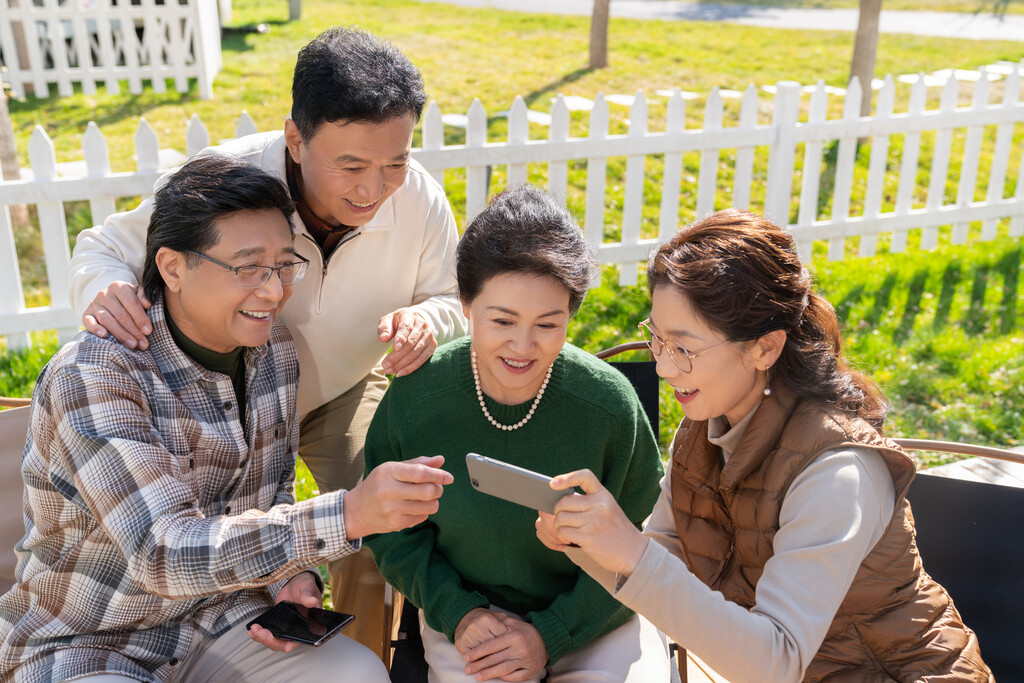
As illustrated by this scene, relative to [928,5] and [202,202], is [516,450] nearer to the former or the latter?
[202,202]

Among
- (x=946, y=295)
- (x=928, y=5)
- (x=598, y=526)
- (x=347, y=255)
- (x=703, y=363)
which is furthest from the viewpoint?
(x=928, y=5)

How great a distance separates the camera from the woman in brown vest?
1840 millimetres

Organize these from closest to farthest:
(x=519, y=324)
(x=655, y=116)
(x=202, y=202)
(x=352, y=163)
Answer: (x=202, y=202) < (x=519, y=324) < (x=352, y=163) < (x=655, y=116)

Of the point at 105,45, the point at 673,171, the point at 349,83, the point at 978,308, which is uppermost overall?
the point at 349,83

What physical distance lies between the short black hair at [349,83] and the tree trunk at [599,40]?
360 inches

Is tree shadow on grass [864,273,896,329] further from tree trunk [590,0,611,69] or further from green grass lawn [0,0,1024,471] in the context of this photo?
tree trunk [590,0,611,69]

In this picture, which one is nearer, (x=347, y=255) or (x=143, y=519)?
(x=143, y=519)

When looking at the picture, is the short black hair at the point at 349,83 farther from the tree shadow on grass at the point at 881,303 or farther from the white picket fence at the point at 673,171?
the tree shadow on grass at the point at 881,303

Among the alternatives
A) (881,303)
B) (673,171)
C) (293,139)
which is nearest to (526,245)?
(293,139)

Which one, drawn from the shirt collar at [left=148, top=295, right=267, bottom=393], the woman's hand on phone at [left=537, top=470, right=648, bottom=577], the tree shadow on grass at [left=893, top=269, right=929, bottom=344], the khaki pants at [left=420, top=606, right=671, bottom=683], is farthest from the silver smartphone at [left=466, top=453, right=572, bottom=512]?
the tree shadow on grass at [left=893, top=269, right=929, bottom=344]

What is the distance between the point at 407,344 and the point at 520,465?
48 centimetres

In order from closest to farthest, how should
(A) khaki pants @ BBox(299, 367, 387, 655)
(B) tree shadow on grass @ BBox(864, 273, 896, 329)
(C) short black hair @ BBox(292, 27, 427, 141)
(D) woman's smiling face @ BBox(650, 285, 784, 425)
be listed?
(D) woman's smiling face @ BBox(650, 285, 784, 425) → (C) short black hair @ BBox(292, 27, 427, 141) → (A) khaki pants @ BBox(299, 367, 387, 655) → (B) tree shadow on grass @ BBox(864, 273, 896, 329)

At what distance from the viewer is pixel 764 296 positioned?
7.03 feet

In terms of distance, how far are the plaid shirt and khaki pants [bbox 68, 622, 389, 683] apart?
0.04 m
